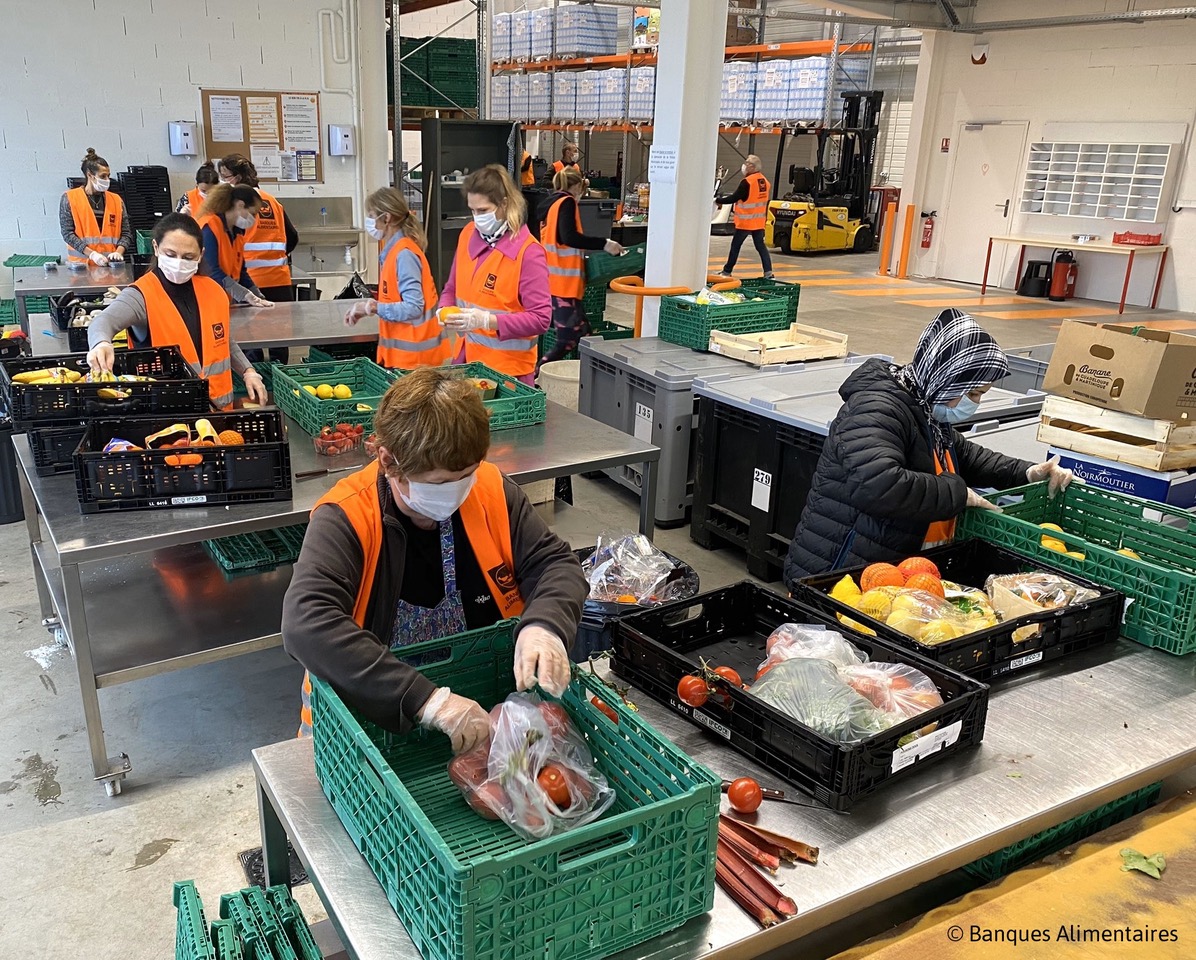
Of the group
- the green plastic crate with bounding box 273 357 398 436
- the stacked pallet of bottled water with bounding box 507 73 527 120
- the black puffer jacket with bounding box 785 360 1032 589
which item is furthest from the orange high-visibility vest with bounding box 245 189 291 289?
the stacked pallet of bottled water with bounding box 507 73 527 120

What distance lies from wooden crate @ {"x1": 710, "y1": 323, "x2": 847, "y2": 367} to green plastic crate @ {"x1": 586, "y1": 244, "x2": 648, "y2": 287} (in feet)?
8.88

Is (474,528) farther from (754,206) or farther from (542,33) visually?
(542,33)

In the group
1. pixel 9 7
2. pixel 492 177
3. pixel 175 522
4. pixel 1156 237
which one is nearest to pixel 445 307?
pixel 492 177

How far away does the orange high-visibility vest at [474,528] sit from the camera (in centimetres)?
177

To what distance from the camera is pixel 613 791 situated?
5.03 feet

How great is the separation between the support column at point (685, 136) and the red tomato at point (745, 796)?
4673mm

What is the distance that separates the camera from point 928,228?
47.1ft

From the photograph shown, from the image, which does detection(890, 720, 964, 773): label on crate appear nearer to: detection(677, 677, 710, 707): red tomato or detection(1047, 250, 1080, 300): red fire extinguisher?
detection(677, 677, 710, 707): red tomato

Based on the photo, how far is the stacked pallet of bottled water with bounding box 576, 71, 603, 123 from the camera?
50.5 feet

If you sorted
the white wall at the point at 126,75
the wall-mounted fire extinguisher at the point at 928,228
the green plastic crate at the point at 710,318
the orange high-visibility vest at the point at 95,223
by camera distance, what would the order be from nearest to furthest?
the green plastic crate at the point at 710,318 → the orange high-visibility vest at the point at 95,223 → the white wall at the point at 126,75 → the wall-mounted fire extinguisher at the point at 928,228

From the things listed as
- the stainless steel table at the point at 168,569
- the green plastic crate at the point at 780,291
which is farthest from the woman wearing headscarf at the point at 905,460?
the green plastic crate at the point at 780,291

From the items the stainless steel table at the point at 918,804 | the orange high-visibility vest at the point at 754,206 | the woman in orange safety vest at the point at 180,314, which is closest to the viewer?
the stainless steel table at the point at 918,804

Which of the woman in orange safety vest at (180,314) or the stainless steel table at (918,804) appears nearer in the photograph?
the stainless steel table at (918,804)

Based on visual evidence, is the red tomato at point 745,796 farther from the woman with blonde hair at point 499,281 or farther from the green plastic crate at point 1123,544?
the woman with blonde hair at point 499,281
